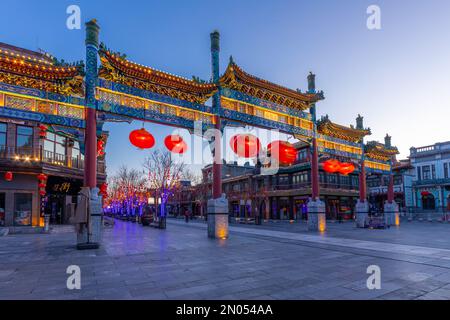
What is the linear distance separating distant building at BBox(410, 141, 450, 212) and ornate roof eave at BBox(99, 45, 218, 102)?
142 ft

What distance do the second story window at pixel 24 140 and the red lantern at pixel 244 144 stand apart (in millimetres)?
16090

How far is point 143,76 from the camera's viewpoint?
1325 centimetres

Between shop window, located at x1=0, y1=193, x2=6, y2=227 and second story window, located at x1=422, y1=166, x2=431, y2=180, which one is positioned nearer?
shop window, located at x1=0, y1=193, x2=6, y2=227

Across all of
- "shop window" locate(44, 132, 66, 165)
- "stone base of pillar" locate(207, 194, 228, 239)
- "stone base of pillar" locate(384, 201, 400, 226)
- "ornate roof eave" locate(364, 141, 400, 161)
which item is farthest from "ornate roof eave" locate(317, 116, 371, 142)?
"shop window" locate(44, 132, 66, 165)

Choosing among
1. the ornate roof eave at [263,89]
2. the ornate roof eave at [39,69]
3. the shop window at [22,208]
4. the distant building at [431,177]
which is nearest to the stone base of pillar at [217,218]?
the ornate roof eave at [263,89]

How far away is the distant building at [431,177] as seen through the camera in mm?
44250

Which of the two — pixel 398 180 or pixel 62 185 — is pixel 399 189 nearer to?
pixel 398 180

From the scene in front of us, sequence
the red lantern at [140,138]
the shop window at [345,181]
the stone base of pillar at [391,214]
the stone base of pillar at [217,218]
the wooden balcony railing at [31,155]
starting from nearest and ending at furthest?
the red lantern at [140,138], the stone base of pillar at [217,218], the wooden balcony railing at [31,155], the stone base of pillar at [391,214], the shop window at [345,181]

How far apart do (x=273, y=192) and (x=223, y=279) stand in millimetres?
37486

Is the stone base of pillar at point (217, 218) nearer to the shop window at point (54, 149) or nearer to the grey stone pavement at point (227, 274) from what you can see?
the grey stone pavement at point (227, 274)

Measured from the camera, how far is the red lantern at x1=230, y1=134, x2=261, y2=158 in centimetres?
1274

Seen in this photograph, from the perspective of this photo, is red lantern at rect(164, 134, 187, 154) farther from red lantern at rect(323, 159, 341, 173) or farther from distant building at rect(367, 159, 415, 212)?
distant building at rect(367, 159, 415, 212)
